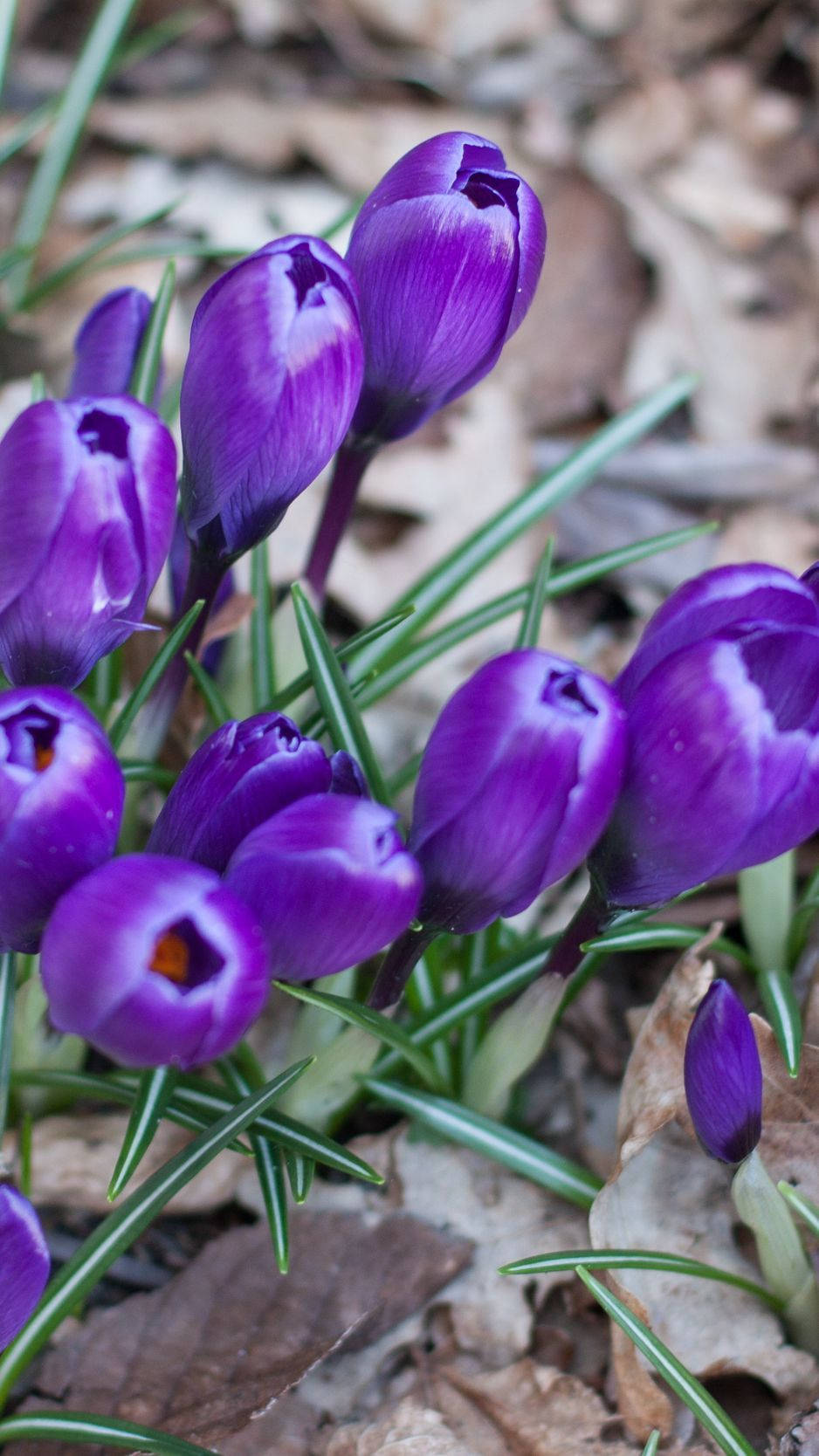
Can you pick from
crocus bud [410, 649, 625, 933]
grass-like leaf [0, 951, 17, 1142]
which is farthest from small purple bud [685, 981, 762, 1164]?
grass-like leaf [0, 951, 17, 1142]

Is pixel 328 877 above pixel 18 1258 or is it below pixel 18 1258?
above

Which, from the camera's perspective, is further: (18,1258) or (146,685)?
(146,685)

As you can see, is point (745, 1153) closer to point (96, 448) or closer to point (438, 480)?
point (96, 448)

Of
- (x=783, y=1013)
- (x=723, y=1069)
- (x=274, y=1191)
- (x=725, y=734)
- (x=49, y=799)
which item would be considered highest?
(x=725, y=734)

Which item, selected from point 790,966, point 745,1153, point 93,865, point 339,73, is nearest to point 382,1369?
point 745,1153

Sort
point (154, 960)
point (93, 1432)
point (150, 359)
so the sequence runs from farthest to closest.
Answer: point (150, 359) → point (93, 1432) → point (154, 960)

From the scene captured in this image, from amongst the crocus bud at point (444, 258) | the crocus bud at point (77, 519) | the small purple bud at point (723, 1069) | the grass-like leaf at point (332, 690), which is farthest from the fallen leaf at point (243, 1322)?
the crocus bud at point (444, 258)

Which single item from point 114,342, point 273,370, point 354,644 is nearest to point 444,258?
point 273,370

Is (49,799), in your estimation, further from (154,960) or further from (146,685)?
(146,685)
